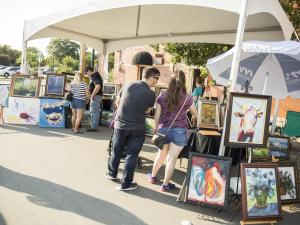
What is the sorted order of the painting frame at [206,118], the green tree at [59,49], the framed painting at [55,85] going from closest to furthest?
the painting frame at [206,118], the framed painting at [55,85], the green tree at [59,49]

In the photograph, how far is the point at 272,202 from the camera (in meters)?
4.03

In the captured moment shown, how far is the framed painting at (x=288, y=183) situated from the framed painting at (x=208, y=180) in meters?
0.77

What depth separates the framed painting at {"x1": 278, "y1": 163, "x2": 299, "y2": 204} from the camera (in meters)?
4.39

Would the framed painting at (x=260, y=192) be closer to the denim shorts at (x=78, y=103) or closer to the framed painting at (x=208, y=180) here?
the framed painting at (x=208, y=180)

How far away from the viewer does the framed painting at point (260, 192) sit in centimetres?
390

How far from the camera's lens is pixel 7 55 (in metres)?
70.7

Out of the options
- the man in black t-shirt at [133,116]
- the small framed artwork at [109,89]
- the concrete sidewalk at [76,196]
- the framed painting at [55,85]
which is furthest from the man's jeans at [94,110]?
the man in black t-shirt at [133,116]

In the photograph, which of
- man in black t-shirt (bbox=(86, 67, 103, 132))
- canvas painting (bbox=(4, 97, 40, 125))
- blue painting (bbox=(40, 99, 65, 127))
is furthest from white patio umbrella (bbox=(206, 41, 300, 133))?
canvas painting (bbox=(4, 97, 40, 125))

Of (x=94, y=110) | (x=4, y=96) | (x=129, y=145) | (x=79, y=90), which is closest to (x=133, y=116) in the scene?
(x=129, y=145)

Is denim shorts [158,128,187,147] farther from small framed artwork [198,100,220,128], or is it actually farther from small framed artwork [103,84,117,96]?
small framed artwork [103,84,117,96]

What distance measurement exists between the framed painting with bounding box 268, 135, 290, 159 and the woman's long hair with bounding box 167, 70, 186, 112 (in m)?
2.10

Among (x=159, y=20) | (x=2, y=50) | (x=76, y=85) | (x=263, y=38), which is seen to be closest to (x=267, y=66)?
(x=263, y=38)

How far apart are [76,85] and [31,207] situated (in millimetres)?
4515

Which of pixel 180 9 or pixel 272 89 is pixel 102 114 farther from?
pixel 272 89
